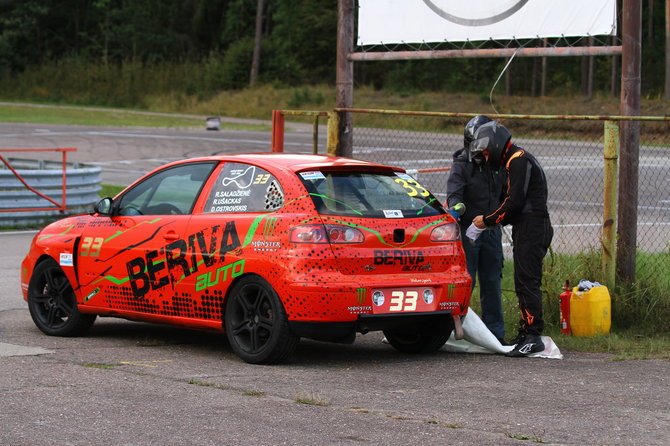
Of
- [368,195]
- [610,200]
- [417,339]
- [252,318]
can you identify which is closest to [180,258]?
[252,318]

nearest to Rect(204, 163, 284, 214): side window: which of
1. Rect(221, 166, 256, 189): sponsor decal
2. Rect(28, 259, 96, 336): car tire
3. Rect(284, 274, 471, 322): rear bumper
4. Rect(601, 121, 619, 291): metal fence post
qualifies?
Rect(221, 166, 256, 189): sponsor decal

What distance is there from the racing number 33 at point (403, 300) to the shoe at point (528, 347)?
3.38 ft

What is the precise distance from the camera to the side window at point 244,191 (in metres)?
8.01

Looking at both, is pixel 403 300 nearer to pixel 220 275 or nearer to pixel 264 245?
pixel 264 245

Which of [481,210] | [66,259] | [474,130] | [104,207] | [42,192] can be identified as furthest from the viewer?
[42,192]

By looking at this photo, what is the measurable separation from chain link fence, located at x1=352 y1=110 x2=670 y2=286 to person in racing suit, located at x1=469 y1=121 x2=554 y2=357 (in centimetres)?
67

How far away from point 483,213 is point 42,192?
1116 cm

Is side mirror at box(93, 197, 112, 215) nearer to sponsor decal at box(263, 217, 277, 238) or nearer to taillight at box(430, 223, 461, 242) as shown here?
sponsor decal at box(263, 217, 277, 238)

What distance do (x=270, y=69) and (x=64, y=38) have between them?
2702 centimetres

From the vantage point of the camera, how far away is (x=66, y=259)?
927cm

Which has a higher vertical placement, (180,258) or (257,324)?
(180,258)

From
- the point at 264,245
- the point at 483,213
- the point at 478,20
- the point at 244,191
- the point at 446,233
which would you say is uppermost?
the point at 478,20

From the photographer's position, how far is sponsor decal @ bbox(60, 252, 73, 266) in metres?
9.23

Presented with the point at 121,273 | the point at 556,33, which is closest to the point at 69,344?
the point at 121,273
